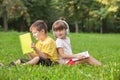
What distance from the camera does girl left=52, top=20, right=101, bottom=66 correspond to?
8.05 meters

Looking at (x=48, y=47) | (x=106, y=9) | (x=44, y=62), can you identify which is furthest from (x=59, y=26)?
(x=106, y=9)

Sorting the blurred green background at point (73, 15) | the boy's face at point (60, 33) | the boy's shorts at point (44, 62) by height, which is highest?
the boy's face at point (60, 33)

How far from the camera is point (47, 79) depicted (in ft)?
18.7

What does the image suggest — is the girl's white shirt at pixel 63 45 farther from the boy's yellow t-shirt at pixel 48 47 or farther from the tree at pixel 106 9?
the tree at pixel 106 9

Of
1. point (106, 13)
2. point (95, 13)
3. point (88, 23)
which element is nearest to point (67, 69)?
point (106, 13)

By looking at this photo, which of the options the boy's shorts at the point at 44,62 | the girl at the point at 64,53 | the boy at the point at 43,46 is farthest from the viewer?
the girl at the point at 64,53

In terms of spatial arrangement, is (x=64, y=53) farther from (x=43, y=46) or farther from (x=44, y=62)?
(x=44, y=62)

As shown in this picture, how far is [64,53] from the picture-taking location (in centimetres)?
817

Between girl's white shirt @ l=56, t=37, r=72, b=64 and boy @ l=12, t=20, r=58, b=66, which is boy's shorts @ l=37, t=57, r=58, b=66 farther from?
girl's white shirt @ l=56, t=37, r=72, b=64

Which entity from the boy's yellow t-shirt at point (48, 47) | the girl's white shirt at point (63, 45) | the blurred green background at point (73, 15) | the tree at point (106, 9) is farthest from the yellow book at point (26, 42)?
the blurred green background at point (73, 15)

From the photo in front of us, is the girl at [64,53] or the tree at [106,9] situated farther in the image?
the tree at [106,9]

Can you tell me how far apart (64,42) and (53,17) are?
4598 centimetres

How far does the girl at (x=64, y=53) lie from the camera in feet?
26.4

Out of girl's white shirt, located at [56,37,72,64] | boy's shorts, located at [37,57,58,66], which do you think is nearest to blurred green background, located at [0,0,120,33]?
girl's white shirt, located at [56,37,72,64]
